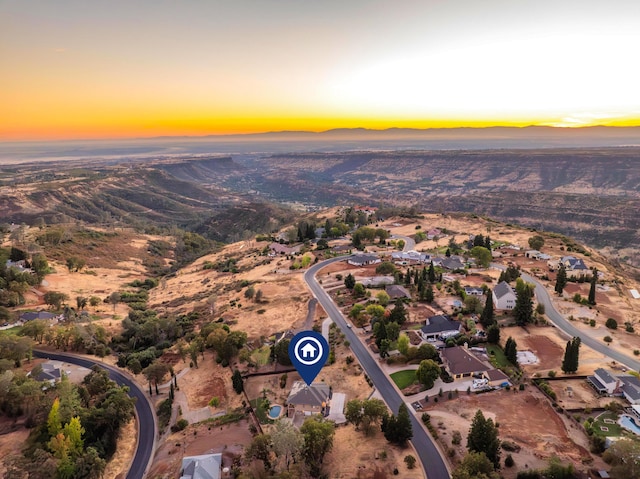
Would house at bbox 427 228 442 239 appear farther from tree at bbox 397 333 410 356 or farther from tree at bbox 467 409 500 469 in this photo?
tree at bbox 467 409 500 469

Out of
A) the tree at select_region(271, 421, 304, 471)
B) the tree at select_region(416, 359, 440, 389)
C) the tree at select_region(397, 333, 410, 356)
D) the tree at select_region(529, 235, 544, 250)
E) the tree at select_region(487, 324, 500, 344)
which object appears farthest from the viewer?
the tree at select_region(529, 235, 544, 250)

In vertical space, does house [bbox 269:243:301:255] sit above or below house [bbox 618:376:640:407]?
below

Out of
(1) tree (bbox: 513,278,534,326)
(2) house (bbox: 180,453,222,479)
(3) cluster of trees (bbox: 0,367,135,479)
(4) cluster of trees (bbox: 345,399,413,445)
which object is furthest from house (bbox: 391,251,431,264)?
(2) house (bbox: 180,453,222,479)

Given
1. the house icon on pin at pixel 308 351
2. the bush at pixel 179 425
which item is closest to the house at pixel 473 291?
the house icon on pin at pixel 308 351

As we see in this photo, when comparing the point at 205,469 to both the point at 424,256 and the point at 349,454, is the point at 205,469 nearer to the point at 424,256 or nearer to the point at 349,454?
the point at 349,454

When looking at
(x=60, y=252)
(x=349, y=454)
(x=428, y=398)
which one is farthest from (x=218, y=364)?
(x=60, y=252)
